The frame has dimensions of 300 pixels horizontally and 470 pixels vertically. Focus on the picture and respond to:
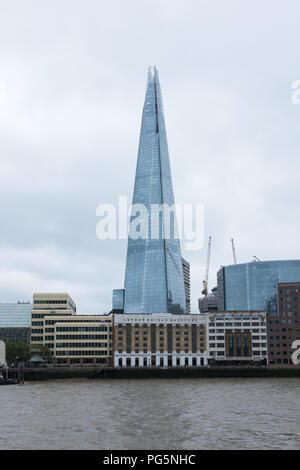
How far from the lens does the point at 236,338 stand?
186 metres

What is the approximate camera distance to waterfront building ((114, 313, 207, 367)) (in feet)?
615

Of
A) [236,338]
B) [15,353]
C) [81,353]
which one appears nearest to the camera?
[15,353]

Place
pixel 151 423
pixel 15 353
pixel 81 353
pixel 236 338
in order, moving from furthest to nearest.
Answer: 1. pixel 81 353
2. pixel 236 338
3. pixel 15 353
4. pixel 151 423

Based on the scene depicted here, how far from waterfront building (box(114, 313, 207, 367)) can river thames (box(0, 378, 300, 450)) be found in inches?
4370

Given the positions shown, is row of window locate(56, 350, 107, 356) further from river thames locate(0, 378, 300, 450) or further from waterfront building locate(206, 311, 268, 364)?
river thames locate(0, 378, 300, 450)

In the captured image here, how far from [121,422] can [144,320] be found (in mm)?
139118

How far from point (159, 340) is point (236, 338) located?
1045 inches

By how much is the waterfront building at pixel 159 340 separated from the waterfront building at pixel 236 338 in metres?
3.52

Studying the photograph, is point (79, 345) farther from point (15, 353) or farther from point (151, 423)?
point (151, 423)

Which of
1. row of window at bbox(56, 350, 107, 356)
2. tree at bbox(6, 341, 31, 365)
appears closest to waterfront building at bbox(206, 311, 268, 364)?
row of window at bbox(56, 350, 107, 356)

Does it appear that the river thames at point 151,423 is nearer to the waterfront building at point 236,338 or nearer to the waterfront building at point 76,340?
the waterfront building at point 236,338

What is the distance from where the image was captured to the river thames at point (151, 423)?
4112 cm

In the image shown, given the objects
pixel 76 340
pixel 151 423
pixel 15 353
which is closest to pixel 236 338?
pixel 76 340
